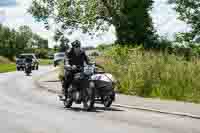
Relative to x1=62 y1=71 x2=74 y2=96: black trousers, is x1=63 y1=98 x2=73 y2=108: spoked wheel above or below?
below

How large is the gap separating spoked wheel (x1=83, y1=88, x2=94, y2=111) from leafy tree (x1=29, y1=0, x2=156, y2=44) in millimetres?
36197

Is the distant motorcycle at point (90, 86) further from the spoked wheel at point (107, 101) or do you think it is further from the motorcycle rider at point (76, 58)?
Result: the motorcycle rider at point (76, 58)

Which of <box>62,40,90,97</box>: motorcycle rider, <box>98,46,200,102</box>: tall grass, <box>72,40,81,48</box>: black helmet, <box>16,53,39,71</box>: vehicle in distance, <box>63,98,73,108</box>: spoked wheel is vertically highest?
<box>72,40,81,48</box>: black helmet

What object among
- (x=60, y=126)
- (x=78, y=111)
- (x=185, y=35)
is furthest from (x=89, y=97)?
(x=185, y=35)

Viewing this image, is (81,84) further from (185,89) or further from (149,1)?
(149,1)

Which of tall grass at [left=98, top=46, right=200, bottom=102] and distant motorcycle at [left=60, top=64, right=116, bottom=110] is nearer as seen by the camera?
distant motorcycle at [left=60, top=64, right=116, bottom=110]

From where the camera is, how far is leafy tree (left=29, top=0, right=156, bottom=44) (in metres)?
53.9

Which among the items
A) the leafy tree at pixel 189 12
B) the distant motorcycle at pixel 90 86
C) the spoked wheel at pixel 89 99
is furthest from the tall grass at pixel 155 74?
the leafy tree at pixel 189 12

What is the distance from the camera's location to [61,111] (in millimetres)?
17078

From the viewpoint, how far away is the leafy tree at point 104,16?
177ft

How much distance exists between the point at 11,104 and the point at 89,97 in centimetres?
428

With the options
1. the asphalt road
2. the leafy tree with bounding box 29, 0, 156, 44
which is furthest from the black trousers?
the leafy tree with bounding box 29, 0, 156, 44

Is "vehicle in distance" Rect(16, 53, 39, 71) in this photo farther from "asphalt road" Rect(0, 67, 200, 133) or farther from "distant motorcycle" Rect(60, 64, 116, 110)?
"distant motorcycle" Rect(60, 64, 116, 110)

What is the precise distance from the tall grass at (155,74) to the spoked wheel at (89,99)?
385cm
